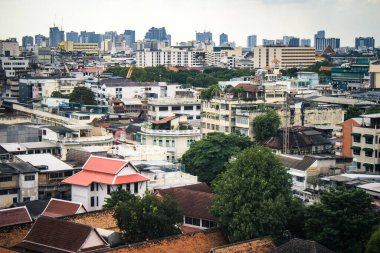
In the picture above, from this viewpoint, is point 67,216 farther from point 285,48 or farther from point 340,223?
point 285,48

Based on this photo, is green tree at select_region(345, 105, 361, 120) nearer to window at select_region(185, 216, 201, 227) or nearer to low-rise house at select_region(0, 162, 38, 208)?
window at select_region(185, 216, 201, 227)

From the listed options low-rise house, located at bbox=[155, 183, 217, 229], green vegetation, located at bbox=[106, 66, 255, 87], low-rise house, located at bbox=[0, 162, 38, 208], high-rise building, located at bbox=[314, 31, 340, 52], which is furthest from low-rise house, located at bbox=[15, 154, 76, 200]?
high-rise building, located at bbox=[314, 31, 340, 52]

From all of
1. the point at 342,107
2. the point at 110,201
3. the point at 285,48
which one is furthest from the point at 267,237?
the point at 285,48

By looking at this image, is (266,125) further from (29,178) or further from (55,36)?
(55,36)

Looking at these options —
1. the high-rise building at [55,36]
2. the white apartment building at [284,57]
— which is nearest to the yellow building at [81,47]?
the high-rise building at [55,36]

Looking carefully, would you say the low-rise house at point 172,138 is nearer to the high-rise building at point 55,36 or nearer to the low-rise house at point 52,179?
the low-rise house at point 52,179

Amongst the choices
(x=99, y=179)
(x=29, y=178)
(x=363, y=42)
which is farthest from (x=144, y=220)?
(x=363, y=42)
